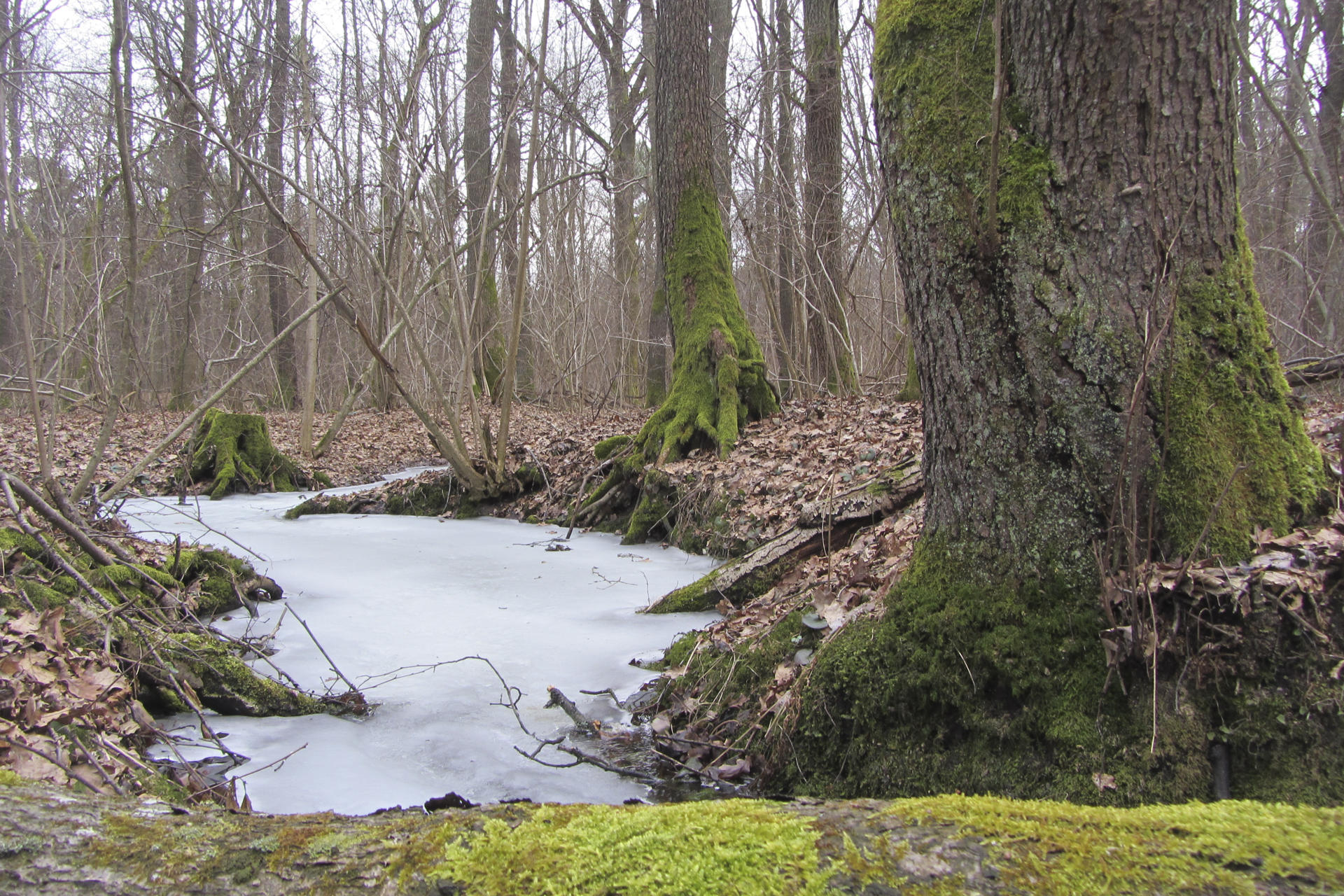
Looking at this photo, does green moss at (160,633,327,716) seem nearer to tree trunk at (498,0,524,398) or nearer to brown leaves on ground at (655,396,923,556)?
brown leaves on ground at (655,396,923,556)

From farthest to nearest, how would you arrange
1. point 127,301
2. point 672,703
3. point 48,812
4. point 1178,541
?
point 127,301 → point 672,703 → point 1178,541 → point 48,812

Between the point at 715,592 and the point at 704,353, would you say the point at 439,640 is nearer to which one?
the point at 715,592

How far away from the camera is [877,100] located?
276 centimetres

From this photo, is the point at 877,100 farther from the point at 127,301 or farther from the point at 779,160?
the point at 779,160

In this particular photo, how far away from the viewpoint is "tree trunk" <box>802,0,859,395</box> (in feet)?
32.2

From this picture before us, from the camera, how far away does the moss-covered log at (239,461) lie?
31.8 ft

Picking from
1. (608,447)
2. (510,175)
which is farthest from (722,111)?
(608,447)

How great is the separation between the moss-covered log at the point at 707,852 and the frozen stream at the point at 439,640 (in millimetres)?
1492

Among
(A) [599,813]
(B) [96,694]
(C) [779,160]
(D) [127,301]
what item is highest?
(C) [779,160]

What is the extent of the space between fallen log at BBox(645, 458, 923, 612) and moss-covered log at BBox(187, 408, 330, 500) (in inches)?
293

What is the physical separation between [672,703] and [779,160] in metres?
9.04

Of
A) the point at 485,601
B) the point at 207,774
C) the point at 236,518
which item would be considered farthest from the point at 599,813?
the point at 236,518

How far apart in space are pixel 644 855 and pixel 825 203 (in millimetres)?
9868

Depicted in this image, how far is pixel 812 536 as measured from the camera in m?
4.29
